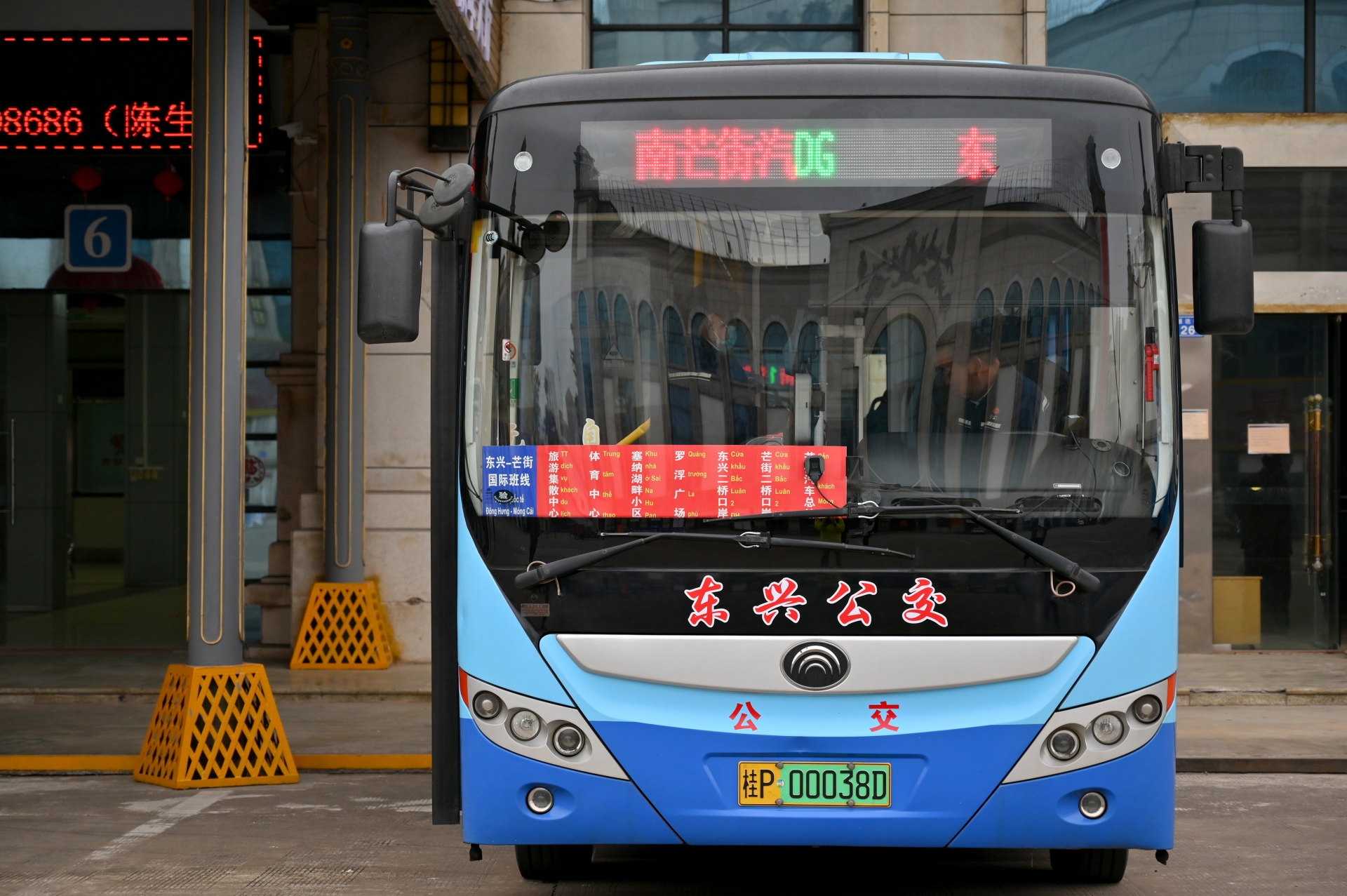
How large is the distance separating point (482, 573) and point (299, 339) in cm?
808

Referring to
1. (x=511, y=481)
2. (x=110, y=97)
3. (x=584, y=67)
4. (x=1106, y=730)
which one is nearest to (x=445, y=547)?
(x=511, y=481)

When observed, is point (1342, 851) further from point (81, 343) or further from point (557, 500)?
point (81, 343)

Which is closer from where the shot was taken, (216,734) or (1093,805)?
(1093,805)

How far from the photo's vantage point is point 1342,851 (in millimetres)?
6527

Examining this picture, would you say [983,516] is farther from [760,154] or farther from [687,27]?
[687,27]

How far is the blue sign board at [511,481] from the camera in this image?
15.9 feet

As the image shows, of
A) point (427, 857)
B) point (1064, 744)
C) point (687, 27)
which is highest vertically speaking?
point (687, 27)

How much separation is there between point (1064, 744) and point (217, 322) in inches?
194

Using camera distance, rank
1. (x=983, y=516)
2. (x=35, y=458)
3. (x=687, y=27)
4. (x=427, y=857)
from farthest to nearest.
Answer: (x=35, y=458) < (x=687, y=27) < (x=427, y=857) < (x=983, y=516)

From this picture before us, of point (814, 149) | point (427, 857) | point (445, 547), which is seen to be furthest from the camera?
point (427, 857)

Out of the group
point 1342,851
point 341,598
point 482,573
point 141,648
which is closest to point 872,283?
point 482,573

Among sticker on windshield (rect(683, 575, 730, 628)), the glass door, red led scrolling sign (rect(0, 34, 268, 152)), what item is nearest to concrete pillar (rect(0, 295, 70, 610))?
red led scrolling sign (rect(0, 34, 268, 152))

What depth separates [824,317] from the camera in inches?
191

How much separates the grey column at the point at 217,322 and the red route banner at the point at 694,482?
352cm
